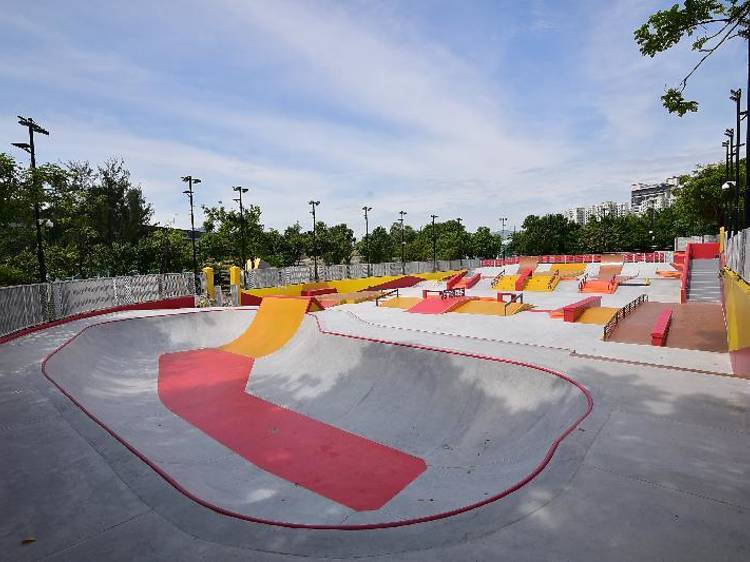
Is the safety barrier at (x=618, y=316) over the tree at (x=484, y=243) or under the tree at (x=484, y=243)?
under

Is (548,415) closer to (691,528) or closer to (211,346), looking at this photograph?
(691,528)

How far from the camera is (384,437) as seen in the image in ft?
30.9

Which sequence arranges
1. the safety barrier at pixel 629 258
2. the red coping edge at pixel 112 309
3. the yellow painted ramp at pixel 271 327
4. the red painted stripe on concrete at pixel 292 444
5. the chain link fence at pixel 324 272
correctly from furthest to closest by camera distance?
the safety barrier at pixel 629 258, the chain link fence at pixel 324 272, the yellow painted ramp at pixel 271 327, the red coping edge at pixel 112 309, the red painted stripe on concrete at pixel 292 444

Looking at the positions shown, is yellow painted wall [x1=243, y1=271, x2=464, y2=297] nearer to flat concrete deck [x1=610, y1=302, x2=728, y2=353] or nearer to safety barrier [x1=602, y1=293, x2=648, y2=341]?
safety barrier [x1=602, y1=293, x2=648, y2=341]

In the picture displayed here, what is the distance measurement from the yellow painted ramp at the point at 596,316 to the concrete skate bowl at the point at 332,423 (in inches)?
339

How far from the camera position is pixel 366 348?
44.3 feet

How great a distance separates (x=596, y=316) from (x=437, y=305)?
7.51m

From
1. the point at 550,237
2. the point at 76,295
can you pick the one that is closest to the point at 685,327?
the point at 76,295

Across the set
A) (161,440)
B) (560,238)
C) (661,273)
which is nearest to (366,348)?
(161,440)

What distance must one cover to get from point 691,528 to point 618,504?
63cm

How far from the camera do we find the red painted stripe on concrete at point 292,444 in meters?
7.23

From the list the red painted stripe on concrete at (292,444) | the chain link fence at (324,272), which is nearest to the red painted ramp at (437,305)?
the red painted stripe on concrete at (292,444)

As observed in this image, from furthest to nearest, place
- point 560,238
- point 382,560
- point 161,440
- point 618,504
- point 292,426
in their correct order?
1. point 560,238
2. point 292,426
3. point 161,440
4. point 618,504
5. point 382,560

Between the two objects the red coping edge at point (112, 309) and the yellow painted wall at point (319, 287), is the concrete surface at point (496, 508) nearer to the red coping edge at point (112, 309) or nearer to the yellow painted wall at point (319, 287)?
the red coping edge at point (112, 309)
